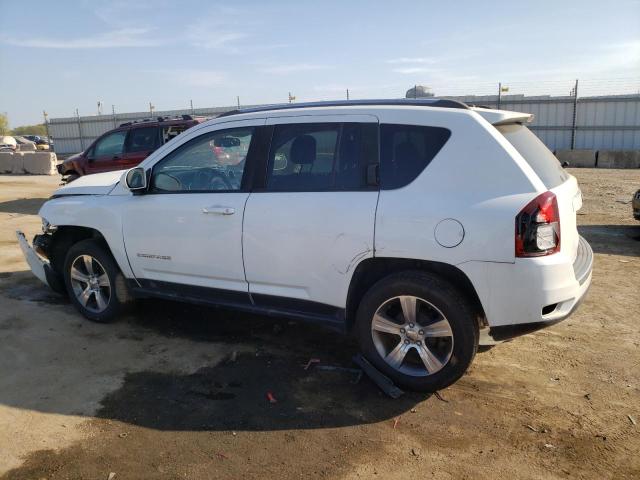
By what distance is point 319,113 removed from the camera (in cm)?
399

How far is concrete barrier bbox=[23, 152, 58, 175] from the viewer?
22.4 meters

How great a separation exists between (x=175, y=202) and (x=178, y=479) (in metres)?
2.31

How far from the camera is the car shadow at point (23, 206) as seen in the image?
12156mm

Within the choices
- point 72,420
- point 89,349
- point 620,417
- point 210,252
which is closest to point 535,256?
point 620,417

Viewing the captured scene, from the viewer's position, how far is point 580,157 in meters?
21.5

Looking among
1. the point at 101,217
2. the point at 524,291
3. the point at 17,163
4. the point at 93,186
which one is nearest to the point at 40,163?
the point at 17,163

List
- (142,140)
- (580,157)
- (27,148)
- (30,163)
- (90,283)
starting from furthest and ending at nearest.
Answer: (27,148)
(30,163)
(580,157)
(142,140)
(90,283)

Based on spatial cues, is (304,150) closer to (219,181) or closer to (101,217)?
(219,181)

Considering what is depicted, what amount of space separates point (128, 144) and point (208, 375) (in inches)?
357

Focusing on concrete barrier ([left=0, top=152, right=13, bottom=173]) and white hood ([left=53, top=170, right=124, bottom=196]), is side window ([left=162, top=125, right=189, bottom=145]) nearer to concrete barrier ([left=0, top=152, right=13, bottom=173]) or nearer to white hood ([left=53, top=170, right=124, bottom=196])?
white hood ([left=53, top=170, right=124, bottom=196])

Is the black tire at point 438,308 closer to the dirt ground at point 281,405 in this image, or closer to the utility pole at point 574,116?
the dirt ground at point 281,405

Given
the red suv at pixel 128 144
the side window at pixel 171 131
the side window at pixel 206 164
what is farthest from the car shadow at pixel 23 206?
the side window at pixel 206 164

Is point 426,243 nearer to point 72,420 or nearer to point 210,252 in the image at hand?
point 210,252

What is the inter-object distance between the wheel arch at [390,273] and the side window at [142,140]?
8.80 metres
